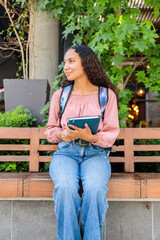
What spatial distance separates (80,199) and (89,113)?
653mm

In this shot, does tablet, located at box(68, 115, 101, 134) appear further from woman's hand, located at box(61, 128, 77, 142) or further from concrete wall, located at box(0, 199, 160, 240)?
concrete wall, located at box(0, 199, 160, 240)

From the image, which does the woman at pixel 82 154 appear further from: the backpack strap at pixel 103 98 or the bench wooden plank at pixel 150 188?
the bench wooden plank at pixel 150 188

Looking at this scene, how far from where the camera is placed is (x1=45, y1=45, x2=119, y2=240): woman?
149 centimetres

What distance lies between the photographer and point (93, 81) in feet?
6.51

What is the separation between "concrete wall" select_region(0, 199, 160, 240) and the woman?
21.5 inches

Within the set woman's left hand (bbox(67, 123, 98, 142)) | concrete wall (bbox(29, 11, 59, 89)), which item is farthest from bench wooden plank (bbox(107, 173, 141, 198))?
concrete wall (bbox(29, 11, 59, 89))

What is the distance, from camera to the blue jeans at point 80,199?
1473mm

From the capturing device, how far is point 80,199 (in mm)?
1564

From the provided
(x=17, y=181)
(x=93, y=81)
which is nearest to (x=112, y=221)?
(x=17, y=181)

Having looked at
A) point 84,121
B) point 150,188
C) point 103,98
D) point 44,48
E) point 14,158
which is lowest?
point 150,188

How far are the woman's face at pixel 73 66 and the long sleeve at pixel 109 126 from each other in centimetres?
31

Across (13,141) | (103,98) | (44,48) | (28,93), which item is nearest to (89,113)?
(103,98)

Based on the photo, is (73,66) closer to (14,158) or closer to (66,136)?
(66,136)

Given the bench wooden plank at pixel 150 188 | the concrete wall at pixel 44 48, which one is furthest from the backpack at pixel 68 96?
the concrete wall at pixel 44 48
